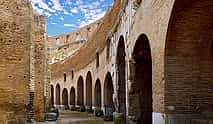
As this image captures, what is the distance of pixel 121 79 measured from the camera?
16.8 metres

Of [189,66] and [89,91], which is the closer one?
[189,66]

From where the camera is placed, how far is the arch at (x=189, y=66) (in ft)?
26.2

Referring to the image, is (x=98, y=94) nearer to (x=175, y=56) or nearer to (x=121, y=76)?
(x=121, y=76)

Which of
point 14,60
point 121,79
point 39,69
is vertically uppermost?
point 39,69

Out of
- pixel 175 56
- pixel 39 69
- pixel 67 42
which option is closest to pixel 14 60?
pixel 175 56

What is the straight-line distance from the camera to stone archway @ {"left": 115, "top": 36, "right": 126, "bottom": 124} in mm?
16391

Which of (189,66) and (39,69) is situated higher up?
(39,69)

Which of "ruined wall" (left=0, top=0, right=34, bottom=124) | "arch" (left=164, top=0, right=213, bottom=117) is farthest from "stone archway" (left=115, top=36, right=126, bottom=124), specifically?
"arch" (left=164, top=0, right=213, bottom=117)

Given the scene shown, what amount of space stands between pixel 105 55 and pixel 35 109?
736 centimetres

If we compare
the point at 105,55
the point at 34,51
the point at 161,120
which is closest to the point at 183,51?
the point at 161,120

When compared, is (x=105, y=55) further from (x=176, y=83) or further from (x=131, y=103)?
(x=176, y=83)

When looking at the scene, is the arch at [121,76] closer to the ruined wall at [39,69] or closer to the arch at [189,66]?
the ruined wall at [39,69]

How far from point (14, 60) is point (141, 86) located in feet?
16.4

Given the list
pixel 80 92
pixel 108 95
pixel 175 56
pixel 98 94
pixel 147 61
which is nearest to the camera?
pixel 175 56
